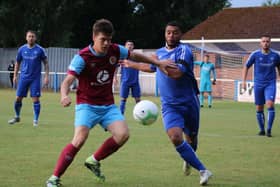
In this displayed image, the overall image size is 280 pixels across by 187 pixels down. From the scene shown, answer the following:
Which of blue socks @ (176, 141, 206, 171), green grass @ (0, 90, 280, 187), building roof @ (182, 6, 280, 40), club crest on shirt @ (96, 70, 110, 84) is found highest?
building roof @ (182, 6, 280, 40)

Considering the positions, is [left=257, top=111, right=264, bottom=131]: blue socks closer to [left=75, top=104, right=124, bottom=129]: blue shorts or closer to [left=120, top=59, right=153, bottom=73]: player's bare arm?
[left=120, top=59, right=153, bottom=73]: player's bare arm

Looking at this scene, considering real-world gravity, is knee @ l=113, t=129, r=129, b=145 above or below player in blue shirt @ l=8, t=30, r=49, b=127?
Answer: below

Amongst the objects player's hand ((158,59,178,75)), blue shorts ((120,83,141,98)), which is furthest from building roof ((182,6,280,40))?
player's hand ((158,59,178,75))

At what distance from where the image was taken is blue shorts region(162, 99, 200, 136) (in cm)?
880

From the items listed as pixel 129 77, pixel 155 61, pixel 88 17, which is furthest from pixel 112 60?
pixel 88 17

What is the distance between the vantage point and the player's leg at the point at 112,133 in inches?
329

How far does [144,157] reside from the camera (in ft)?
36.1

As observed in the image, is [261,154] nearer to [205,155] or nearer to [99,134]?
[205,155]

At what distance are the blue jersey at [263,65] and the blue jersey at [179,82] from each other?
609 cm

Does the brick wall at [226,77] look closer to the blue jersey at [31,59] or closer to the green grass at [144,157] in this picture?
the green grass at [144,157]

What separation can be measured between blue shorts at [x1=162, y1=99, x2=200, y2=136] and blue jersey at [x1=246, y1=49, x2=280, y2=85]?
6.04m

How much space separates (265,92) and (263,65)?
56 centimetres

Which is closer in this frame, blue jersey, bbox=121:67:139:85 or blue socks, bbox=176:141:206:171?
blue socks, bbox=176:141:206:171

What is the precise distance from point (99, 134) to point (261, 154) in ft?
13.3
